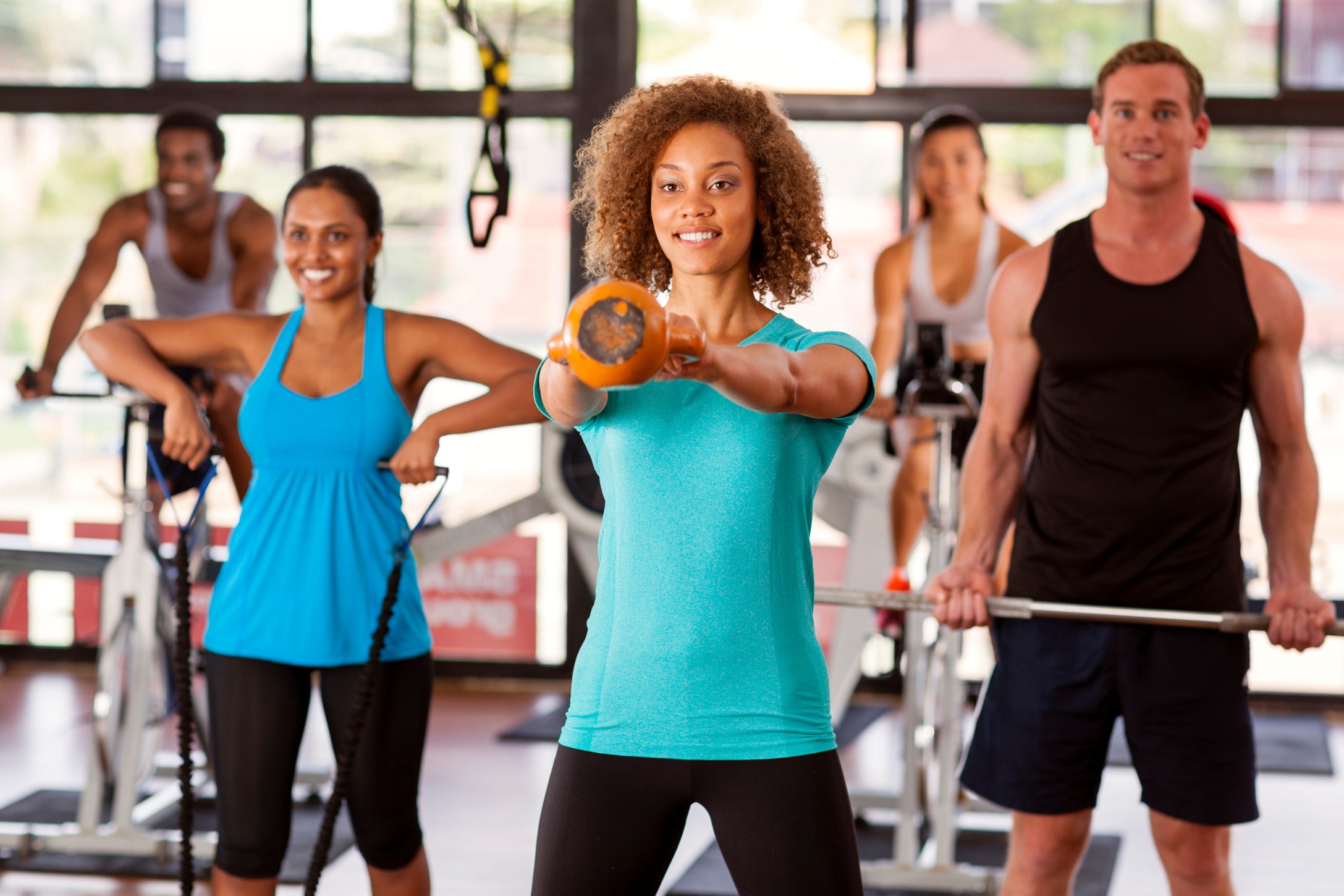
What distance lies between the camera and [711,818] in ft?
5.37

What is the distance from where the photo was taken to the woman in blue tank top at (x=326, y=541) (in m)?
2.45

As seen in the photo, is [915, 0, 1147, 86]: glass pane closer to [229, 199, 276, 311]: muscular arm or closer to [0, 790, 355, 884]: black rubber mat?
[229, 199, 276, 311]: muscular arm

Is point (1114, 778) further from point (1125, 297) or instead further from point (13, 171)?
point (13, 171)

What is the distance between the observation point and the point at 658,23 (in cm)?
552

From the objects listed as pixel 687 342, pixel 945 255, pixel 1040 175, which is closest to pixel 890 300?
pixel 945 255

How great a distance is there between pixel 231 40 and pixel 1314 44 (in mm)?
3883

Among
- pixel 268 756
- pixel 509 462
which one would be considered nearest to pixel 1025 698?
pixel 268 756

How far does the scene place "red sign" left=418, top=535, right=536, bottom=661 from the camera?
224 inches

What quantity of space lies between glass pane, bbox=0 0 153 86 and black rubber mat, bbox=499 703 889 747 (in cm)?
277

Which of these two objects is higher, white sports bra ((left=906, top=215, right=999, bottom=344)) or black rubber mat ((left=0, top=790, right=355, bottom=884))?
white sports bra ((left=906, top=215, right=999, bottom=344))

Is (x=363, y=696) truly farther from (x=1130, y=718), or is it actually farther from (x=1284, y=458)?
(x=1284, y=458)

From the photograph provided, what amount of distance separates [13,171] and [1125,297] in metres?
4.70

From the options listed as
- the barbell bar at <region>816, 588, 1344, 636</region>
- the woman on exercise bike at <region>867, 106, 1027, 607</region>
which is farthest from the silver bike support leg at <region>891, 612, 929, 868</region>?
the barbell bar at <region>816, 588, 1344, 636</region>

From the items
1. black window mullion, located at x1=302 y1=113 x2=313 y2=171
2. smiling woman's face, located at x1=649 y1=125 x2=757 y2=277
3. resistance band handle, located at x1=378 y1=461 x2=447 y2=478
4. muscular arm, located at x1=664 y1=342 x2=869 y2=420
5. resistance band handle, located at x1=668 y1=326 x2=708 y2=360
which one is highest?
black window mullion, located at x1=302 y1=113 x2=313 y2=171
